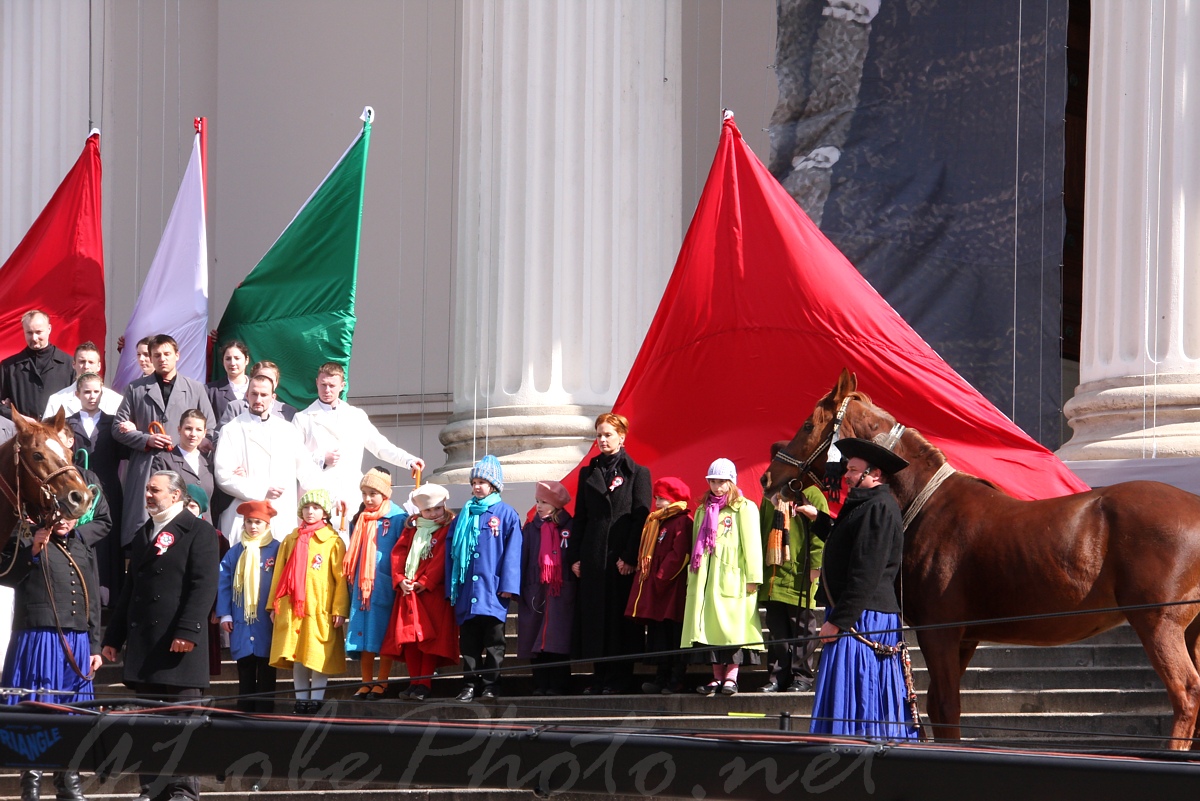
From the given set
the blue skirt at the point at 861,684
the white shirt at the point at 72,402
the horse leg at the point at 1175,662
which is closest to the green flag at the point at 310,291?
the white shirt at the point at 72,402

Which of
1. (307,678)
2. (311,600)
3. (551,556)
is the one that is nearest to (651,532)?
(551,556)

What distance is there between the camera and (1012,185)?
41.2ft

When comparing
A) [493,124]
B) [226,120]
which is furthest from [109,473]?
[226,120]

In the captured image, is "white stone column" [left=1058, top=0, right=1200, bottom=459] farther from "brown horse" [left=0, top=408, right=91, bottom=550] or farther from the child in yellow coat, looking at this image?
"brown horse" [left=0, top=408, right=91, bottom=550]

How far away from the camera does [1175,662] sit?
22.6 feet

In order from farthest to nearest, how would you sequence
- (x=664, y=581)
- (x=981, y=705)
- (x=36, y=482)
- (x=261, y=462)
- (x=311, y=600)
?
(x=261, y=462), (x=311, y=600), (x=664, y=581), (x=981, y=705), (x=36, y=482)

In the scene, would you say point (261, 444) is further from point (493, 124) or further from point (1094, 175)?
point (1094, 175)

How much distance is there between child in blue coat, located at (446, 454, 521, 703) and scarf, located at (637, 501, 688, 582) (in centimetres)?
73

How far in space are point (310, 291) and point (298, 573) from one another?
2904mm

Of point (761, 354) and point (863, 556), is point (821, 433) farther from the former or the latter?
point (761, 354)

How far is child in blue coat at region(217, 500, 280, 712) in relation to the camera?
30.4 ft

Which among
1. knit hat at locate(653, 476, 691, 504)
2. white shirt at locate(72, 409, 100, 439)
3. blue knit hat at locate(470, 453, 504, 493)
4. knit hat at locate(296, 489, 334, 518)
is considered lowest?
knit hat at locate(296, 489, 334, 518)

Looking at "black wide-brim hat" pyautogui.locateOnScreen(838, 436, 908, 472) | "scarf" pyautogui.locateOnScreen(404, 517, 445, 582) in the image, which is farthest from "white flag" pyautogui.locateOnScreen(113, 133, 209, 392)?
"black wide-brim hat" pyautogui.locateOnScreen(838, 436, 908, 472)

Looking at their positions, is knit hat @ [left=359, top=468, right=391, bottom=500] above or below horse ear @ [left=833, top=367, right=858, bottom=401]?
below
